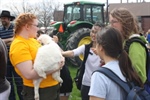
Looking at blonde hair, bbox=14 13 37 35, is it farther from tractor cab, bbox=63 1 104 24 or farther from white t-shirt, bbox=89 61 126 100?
tractor cab, bbox=63 1 104 24

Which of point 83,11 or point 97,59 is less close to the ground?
point 83,11

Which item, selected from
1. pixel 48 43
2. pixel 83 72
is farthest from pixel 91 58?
pixel 48 43

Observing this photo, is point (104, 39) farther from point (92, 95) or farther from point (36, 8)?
point (36, 8)

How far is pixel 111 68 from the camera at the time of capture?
6.83 feet

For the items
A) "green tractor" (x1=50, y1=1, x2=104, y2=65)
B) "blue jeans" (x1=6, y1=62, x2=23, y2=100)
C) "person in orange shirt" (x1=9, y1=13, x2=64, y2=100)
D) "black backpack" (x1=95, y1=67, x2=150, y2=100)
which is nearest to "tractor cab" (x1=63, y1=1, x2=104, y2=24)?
"green tractor" (x1=50, y1=1, x2=104, y2=65)

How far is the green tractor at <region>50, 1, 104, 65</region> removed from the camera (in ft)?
32.1

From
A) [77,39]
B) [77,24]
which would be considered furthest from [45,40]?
[77,24]

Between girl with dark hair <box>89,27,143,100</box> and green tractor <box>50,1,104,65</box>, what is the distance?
7410 millimetres

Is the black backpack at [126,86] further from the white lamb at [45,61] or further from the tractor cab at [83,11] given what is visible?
the tractor cab at [83,11]

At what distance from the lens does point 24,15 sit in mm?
3029

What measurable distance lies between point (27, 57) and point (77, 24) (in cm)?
772

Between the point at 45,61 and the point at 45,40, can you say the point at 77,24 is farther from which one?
the point at 45,61

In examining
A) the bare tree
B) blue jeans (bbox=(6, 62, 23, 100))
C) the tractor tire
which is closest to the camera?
blue jeans (bbox=(6, 62, 23, 100))

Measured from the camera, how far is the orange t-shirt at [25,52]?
2.83 meters
